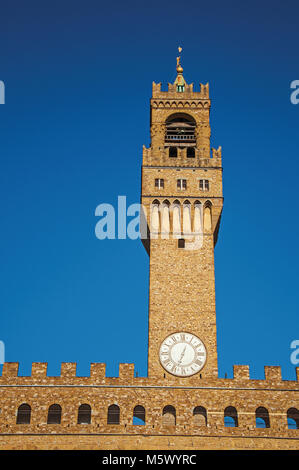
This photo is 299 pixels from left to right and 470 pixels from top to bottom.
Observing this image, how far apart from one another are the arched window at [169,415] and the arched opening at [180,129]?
20.2 meters

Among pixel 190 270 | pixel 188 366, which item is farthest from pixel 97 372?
pixel 190 270

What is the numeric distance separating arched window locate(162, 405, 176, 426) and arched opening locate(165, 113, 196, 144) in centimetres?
2020

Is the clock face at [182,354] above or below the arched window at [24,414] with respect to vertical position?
above

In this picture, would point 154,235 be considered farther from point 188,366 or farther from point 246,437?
point 246,437

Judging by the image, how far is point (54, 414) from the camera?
39.3 metres

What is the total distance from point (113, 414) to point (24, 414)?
5.07 meters

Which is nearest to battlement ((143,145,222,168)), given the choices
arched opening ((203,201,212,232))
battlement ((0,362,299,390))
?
arched opening ((203,201,212,232))

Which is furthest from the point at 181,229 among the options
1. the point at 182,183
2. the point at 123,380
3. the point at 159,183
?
the point at 123,380


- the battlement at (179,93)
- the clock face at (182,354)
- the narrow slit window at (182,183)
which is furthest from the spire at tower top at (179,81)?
the clock face at (182,354)

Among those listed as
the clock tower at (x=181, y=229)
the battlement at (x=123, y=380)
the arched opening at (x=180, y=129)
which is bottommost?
the battlement at (x=123, y=380)

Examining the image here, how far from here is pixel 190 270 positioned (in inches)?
1754

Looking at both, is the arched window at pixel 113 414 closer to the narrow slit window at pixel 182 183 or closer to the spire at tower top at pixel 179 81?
the narrow slit window at pixel 182 183

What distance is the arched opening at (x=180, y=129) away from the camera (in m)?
51.1

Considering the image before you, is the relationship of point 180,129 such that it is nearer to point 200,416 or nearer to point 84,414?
point 200,416
